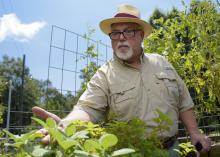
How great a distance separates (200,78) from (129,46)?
176cm

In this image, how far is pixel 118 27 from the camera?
2477 mm

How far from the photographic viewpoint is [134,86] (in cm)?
232

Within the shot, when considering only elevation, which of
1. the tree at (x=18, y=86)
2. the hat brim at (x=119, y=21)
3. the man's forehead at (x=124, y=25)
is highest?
the tree at (x=18, y=86)

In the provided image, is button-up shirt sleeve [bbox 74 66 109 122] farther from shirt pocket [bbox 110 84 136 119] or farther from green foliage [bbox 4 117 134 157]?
green foliage [bbox 4 117 134 157]

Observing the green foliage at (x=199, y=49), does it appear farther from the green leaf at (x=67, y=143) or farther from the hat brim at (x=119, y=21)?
the green leaf at (x=67, y=143)

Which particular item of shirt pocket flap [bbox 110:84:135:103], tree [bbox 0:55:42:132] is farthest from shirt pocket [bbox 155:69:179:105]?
tree [bbox 0:55:42:132]

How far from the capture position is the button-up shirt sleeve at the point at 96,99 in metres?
1.98

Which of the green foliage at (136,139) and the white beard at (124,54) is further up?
the white beard at (124,54)

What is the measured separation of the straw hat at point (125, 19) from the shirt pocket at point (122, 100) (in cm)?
50

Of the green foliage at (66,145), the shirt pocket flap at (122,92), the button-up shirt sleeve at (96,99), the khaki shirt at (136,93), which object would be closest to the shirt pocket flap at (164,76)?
the khaki shirt at (136,93)

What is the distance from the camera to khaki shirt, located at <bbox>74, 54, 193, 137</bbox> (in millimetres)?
2170

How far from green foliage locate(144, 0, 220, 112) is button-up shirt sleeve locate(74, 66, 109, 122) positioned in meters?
1.76

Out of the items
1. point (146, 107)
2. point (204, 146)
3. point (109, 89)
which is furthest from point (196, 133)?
point (109, 89)

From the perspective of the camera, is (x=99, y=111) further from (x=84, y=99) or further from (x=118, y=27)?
(x=118, y=27)
